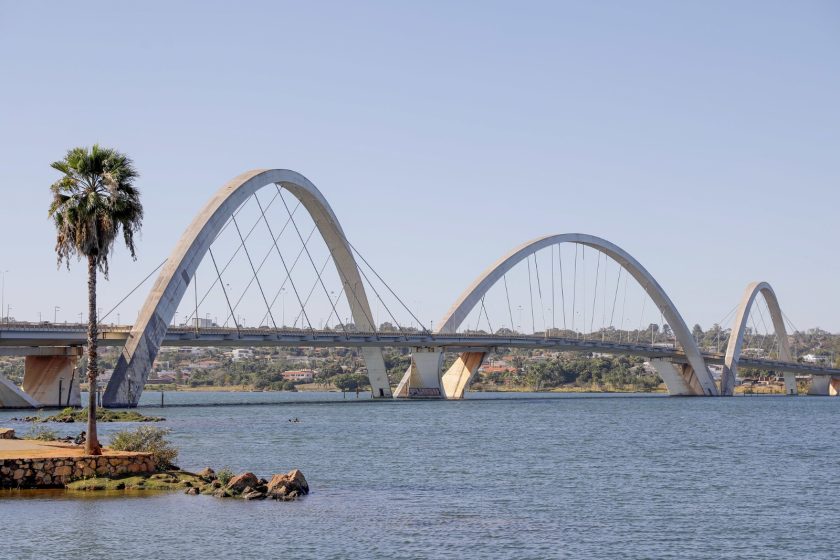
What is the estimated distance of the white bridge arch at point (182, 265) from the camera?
3078 inches

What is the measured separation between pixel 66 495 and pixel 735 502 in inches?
770

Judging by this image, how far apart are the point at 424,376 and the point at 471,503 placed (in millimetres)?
84436

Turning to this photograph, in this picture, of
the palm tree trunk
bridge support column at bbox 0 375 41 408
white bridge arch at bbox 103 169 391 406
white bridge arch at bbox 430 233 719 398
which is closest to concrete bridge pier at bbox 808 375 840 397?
white bridge arch at bbox 430 233 719 398

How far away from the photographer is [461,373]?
12631 centimetres

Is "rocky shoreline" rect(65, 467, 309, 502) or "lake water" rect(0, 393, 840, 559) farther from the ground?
"rocky shoreline" rect(65, 467, 309, 502)

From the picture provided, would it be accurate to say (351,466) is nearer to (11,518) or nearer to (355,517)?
(355,517)

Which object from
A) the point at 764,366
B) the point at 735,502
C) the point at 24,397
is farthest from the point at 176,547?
the point at 764,366

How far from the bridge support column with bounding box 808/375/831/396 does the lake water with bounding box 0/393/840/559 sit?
118106mm

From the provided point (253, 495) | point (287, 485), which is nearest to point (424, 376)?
point (287, 485)

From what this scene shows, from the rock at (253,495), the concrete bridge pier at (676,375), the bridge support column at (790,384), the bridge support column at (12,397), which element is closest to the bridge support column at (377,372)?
the concrete bridge pier at (676,375)

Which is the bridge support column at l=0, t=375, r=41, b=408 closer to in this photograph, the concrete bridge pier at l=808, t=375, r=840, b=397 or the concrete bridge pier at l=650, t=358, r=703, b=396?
the concrete bridge pier at l=650, t=358, r=703, b=396

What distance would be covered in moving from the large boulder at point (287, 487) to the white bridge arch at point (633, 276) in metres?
85.0

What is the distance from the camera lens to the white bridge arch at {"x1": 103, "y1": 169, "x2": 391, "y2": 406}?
78188mm

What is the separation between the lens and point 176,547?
86.7 feet
